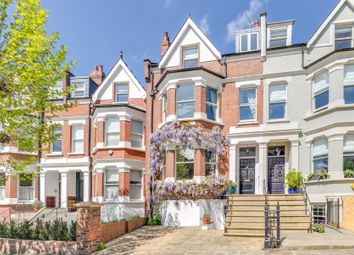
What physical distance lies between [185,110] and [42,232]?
30.0 feet

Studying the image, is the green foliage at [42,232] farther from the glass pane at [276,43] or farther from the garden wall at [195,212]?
the glass pane at [276,43]

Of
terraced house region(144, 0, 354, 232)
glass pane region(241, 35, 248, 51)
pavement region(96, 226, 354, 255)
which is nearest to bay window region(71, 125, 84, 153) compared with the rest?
terraced house region(144, 0, 354, 232)

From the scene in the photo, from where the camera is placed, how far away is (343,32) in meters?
16.0

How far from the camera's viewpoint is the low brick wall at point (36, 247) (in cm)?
1097

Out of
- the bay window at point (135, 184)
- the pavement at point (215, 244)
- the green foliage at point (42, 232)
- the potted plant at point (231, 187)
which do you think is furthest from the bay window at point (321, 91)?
the green foliage at point (42, 232)

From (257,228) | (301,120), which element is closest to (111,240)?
(257,228)

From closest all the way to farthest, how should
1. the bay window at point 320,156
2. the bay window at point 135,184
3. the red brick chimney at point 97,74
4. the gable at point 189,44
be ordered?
the bay window at point 320,156 < the gable at point 189,44 < the bay window at point 135,184 < the red brick chimney at point 97,74

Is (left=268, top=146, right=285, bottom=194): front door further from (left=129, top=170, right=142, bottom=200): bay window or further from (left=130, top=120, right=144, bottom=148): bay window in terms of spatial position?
(left=130, top=120, right=144, bottom=148): bay window

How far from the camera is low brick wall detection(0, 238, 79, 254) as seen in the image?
36.0ft

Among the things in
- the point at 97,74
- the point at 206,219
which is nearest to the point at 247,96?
the point at 206,219

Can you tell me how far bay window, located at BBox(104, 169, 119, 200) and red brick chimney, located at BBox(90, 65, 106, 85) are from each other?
9.50m

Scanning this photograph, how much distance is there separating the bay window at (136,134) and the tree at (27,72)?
9.64 meters

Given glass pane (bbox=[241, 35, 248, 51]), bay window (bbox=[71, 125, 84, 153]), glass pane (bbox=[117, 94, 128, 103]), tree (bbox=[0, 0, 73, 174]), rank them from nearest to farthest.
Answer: tree (bbox=[0, 0, 73, 174]), glass pane (bbox=[241, 35, 248, 51]), glass pane (bbox=[117, 94, 128, 103]), bay window (bbox=[71, 125, 84, 153])

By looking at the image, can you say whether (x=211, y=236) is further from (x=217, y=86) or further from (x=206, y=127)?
(x=217, y=86)
